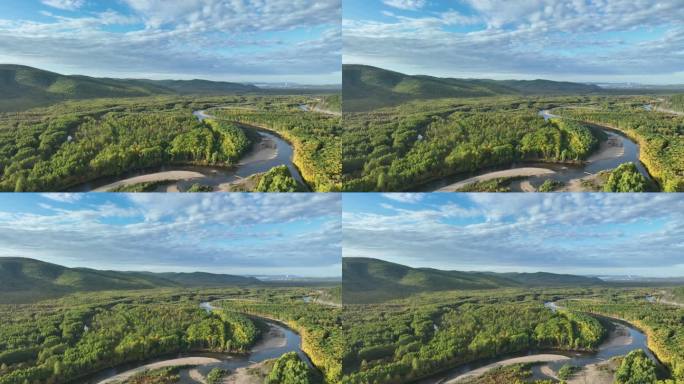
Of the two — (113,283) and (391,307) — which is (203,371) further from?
(391,307)

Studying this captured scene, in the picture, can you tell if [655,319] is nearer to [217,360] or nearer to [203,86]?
[217,360]

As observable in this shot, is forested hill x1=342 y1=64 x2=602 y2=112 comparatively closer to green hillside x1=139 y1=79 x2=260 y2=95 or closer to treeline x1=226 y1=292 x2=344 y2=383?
green hillside x1=139 y1=79 x2=260 y2=95

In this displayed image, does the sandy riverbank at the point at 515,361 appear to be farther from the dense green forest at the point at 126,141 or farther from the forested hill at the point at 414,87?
the forested hill at the point at 414,87

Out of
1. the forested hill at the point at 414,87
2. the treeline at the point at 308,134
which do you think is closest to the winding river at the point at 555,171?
the forested hill at the point at 414,87

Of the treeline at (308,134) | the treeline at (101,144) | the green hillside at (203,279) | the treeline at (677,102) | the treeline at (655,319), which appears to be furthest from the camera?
the green hillside at (203,279)

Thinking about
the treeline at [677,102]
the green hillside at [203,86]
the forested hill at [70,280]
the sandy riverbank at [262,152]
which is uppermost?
the green hillside at [203,86]

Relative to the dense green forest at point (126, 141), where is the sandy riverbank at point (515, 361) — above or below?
below
